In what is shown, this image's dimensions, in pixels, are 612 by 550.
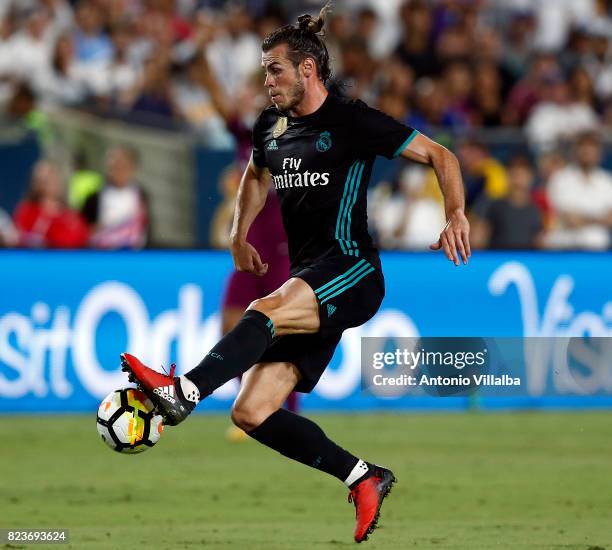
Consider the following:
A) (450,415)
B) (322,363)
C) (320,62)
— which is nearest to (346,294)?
(322,363)

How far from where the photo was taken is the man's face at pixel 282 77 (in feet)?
21.7

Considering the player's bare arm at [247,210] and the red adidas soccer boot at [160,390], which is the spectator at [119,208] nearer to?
the player's bare arm at [247,210]

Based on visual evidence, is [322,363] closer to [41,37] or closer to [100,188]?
[100,188]

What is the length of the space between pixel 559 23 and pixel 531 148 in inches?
195

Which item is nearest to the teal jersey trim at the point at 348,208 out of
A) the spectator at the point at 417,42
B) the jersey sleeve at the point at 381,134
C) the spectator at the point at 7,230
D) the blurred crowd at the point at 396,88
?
the jersey sleeve at the point at 381,134

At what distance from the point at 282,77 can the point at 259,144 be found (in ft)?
1.56

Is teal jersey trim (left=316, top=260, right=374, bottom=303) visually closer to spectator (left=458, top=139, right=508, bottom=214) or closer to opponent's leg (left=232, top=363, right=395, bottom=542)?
opponent's leg (left=232, top=363, right=395, bottom=542)

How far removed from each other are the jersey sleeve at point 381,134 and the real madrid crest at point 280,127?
15.1 inches

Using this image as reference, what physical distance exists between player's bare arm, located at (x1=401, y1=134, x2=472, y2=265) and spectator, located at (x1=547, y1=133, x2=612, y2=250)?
26.1 feet

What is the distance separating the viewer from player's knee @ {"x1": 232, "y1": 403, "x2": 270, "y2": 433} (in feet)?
21.3

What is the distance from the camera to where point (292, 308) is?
250 inches

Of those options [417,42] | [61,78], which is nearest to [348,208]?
[61,78]

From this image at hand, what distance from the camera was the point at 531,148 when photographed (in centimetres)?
1443

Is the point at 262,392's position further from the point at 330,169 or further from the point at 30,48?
the point at 30,48
